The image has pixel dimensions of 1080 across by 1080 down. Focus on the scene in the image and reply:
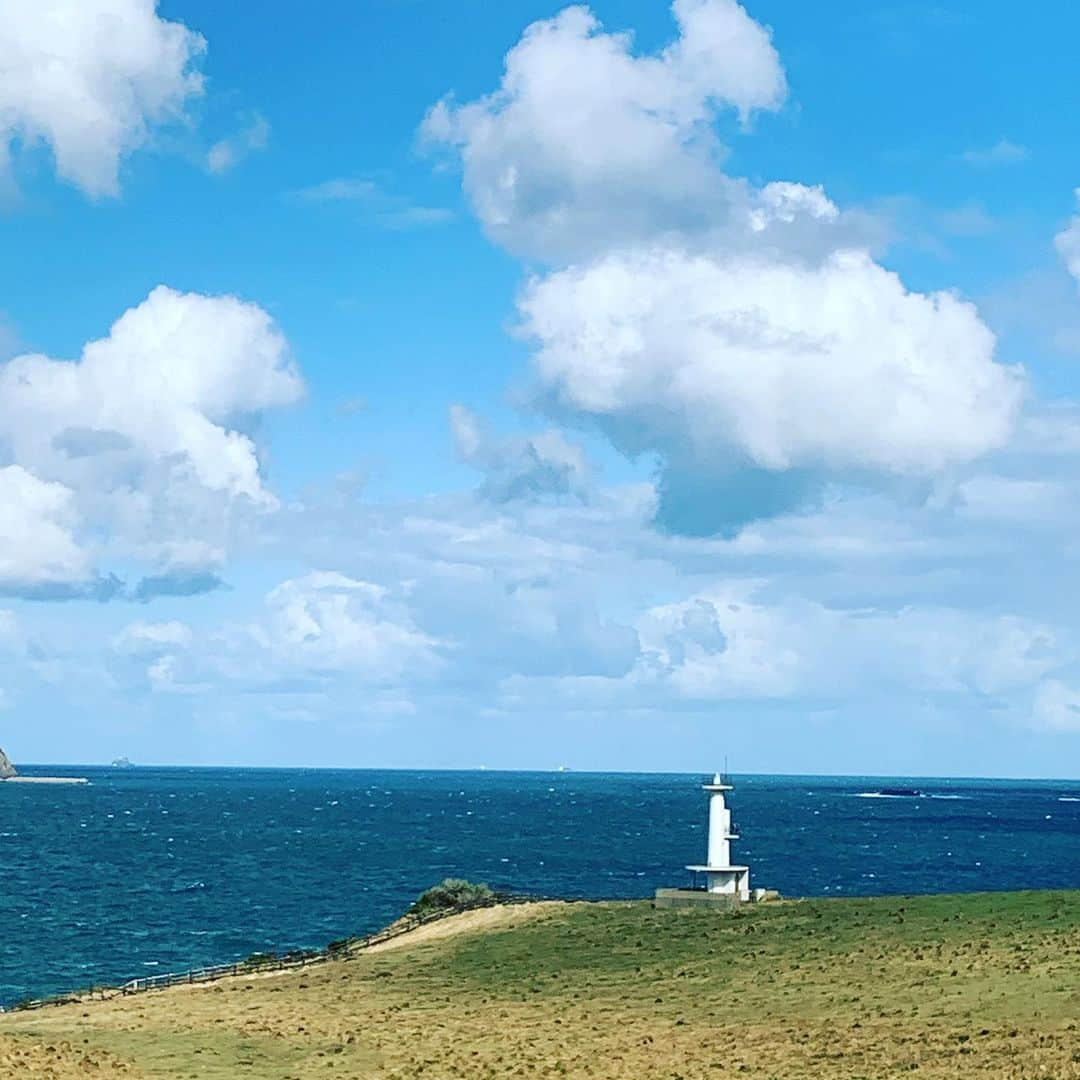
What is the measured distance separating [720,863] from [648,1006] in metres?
17.3

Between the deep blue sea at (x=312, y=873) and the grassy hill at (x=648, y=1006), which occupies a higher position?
the grassy hill at (x=648, y=1006)

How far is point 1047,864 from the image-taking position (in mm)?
146750

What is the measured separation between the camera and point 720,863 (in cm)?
5869

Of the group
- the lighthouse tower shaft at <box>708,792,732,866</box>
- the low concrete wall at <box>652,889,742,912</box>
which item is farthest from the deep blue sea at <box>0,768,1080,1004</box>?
the lighthouse tower shaft at <box>708,792,732,866</box>

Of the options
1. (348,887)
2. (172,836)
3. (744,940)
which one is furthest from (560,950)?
(172,836)

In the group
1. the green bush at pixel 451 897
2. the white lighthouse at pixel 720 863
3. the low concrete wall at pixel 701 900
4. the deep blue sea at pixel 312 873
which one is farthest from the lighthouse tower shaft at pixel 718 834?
the deep blue sea at pixel 312 873

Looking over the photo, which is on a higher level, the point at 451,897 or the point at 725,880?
the point at 725,880

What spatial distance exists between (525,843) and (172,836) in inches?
1662

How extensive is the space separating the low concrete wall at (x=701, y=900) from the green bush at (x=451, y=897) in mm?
10392

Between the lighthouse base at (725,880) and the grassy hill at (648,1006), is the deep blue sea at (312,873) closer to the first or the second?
the grassy hill at (648,1006)

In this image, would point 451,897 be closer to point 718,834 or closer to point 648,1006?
point 718,834

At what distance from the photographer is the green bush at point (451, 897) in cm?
6531

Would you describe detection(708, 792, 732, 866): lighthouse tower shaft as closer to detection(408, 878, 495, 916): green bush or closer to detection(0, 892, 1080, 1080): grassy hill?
detection(0, 892, 1080, 1080): grassy hill

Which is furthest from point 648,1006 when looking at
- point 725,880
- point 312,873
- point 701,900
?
point 312,873
